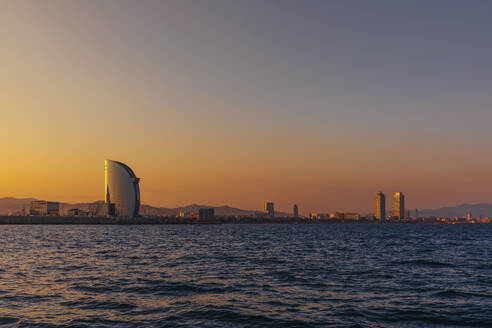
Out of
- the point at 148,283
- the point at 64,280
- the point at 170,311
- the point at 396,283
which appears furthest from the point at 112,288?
the point at 396,283

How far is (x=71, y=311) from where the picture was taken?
22.4 metres

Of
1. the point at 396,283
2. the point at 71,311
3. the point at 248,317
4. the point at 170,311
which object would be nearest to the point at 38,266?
the point at 71,311

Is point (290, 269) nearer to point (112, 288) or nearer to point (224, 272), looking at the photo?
point (224, 272)

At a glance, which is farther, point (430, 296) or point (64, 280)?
point (64, 280)

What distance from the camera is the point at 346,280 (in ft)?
112

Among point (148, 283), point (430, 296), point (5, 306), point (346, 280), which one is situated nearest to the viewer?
point (5, 306)

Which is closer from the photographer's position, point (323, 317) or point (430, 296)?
point (323, 317)

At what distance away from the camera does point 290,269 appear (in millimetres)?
40875

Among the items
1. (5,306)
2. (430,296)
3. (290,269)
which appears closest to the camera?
(5,306)

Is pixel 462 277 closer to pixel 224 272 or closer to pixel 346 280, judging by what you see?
pixel 346 280

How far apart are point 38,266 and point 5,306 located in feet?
66.7

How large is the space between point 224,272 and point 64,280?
47.7ft

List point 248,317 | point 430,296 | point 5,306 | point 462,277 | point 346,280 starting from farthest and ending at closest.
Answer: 1. point 462,277
2. point 346,280
3. point 430,296
4. point 5,306
5. point 248,317

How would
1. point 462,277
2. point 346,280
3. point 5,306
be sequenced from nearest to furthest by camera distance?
point 5,306 < point 346,280 < point 462,277
